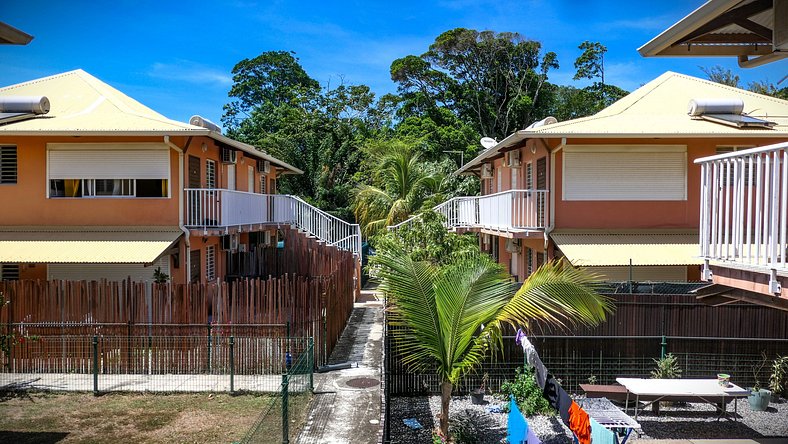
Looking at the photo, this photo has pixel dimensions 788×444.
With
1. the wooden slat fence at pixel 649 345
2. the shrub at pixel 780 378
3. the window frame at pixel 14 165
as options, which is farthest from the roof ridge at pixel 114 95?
the shrub at pixel 780 378

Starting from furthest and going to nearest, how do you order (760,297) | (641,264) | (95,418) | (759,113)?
(759,113) < (641,264) < (95,418) < (760,297)

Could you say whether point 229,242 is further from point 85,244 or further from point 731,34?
point 731,34

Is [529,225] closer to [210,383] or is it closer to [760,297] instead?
[210,383]

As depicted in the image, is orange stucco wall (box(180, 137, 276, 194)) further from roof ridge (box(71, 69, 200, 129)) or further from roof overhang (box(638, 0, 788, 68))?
roof overhang (box(638, 0, 788, 68))

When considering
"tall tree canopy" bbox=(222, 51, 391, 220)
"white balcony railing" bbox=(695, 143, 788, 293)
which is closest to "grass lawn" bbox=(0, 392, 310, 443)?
"white balcony railing" bbox=(695, 143, 788, 293)

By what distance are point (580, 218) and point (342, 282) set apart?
6.47 metres

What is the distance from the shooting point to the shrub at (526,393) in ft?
35.1

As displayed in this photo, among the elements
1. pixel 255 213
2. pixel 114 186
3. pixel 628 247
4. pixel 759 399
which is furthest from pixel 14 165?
pixel 759 399

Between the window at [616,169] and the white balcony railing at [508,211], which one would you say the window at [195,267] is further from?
the window at [616,169]

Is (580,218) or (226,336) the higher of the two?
(580,218)

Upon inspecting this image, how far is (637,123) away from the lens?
16.3 metres

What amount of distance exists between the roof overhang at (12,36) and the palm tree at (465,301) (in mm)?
4727

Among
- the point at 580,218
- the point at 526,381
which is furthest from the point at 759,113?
the point at 526,381

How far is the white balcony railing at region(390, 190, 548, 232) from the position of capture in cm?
1662
